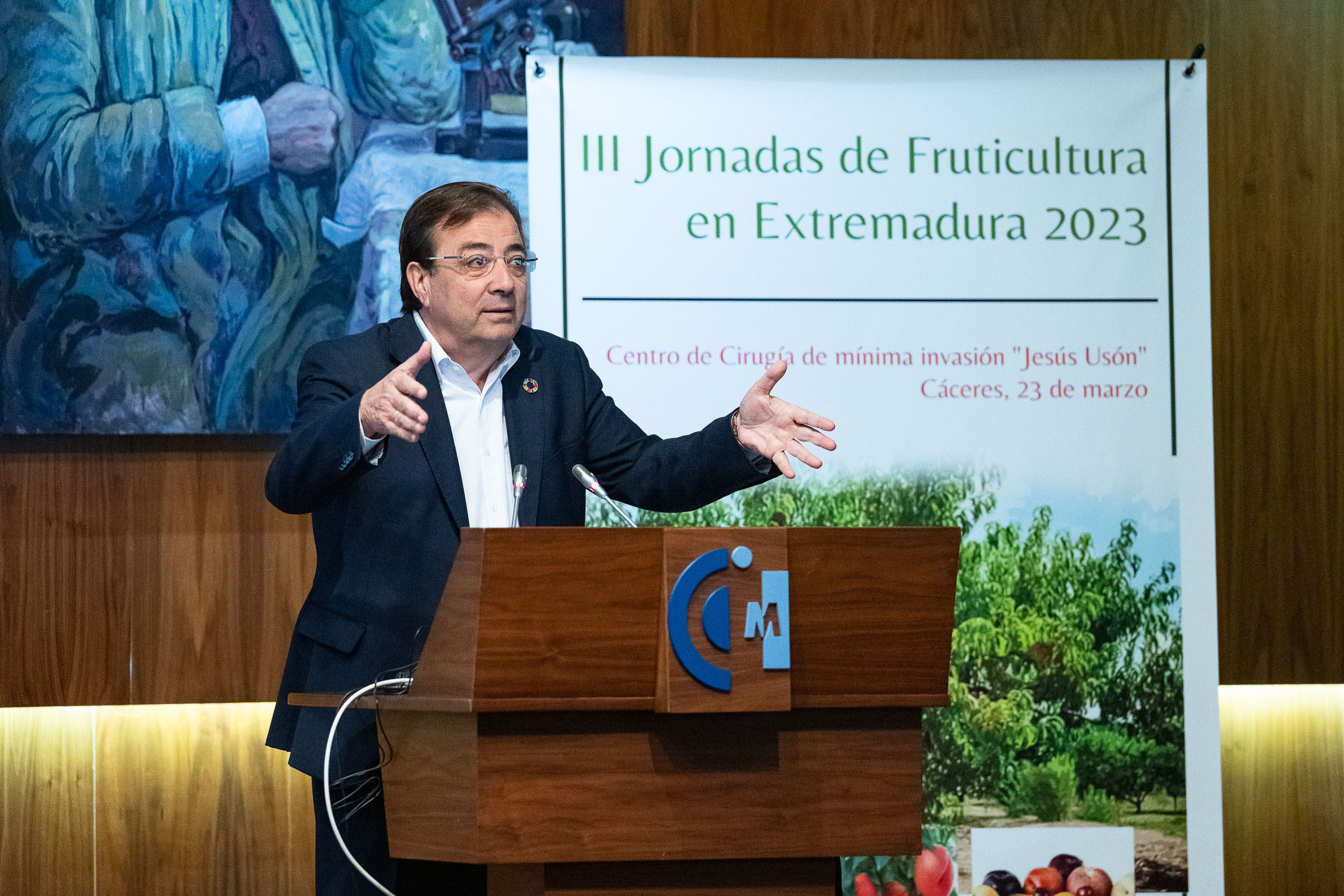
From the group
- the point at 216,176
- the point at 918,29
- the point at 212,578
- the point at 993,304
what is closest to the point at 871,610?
the point at 993,304

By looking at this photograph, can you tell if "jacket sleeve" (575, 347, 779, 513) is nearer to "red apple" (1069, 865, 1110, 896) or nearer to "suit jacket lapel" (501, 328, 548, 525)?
"suit jacket lapel" (501, 328, 548, 525)

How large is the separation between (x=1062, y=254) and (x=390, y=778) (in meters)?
2.44

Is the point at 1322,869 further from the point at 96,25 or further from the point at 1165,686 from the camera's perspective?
the point at 96,25

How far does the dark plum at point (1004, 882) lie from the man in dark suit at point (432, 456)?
5.61 ft

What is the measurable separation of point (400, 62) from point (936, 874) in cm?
256

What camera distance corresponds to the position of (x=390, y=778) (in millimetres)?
1871

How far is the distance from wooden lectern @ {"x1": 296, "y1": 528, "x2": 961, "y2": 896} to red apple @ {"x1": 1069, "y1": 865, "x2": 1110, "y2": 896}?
2.01 meters

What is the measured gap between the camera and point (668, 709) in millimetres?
1674

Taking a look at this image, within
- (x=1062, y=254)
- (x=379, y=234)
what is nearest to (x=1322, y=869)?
(x=1062, y=254)

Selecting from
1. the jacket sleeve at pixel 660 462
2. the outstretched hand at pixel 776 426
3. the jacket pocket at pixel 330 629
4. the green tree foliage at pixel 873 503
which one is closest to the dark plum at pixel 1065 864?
the green tree foliage at pixel 873 503

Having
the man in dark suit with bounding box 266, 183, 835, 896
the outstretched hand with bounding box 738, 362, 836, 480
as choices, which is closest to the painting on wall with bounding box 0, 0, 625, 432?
the man in dark suit with bounding box 266, 183, 835, 896

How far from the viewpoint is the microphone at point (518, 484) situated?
2125 millimetres

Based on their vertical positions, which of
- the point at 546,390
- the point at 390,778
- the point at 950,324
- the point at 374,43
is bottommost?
the point at 390,778

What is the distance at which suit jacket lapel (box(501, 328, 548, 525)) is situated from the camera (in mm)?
2305
